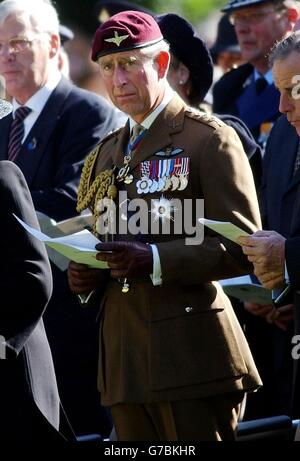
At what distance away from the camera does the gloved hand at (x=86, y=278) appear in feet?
17.6

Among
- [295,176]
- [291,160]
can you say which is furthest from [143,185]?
[291,160]

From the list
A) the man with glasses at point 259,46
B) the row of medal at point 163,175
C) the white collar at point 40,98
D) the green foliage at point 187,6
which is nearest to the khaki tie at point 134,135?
the row of medal at point 163,175

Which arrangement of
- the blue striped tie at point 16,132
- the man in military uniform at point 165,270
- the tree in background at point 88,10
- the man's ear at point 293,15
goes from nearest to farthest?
the man in military uniform at point 165,270 < the blue striped tie at point 16,132 < the man's ear at point 293,15 < the tree in background at point 88,10

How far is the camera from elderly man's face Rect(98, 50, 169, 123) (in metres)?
5.36

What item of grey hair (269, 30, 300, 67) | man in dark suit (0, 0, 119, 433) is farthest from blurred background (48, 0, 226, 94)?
grey hair (269, 30, 300, 67)

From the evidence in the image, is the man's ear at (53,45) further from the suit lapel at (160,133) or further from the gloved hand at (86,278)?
the gloved hand at (86,278)

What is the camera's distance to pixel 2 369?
16.0ft

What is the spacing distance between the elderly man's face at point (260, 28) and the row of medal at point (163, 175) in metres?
2.46

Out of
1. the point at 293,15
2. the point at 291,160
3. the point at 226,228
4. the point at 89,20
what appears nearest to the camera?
the point at 226,228

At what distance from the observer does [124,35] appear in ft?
17.6

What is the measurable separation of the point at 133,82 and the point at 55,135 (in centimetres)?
165

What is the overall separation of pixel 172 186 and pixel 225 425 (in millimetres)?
1007

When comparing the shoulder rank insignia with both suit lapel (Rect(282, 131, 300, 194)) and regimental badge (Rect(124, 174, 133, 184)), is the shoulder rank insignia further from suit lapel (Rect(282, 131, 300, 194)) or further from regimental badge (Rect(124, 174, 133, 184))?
suit lapel (Rect(282, 131, 300, 194))

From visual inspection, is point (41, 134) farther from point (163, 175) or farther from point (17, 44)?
point (163, 175)
